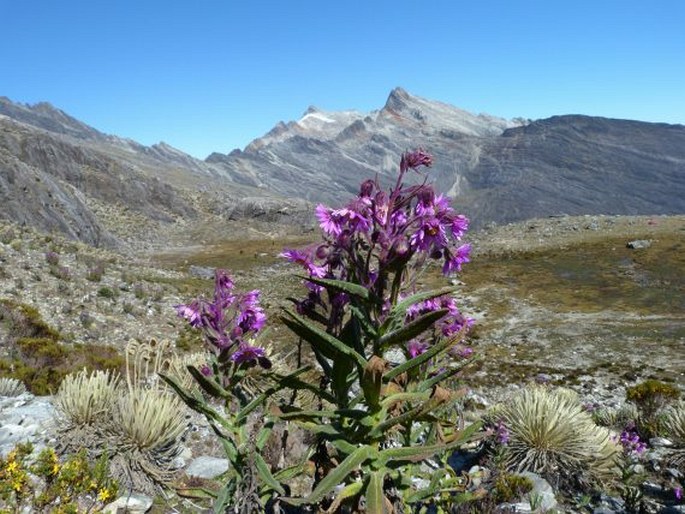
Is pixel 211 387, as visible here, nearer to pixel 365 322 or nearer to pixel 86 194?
pixel 365 322

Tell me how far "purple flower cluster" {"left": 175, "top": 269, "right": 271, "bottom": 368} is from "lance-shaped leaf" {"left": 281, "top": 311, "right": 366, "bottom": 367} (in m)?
0.78

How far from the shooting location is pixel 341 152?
18662 centimetres

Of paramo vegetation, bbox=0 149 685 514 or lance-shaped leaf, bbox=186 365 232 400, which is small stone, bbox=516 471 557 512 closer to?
paramo vegetation, bbox=0 149 685 514

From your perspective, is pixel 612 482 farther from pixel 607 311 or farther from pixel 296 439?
pixel 607 311

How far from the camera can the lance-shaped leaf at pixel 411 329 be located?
218 centimetres

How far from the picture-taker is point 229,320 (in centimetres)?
326

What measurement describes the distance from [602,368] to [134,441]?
1500cm

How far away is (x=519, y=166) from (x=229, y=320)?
15801 cm

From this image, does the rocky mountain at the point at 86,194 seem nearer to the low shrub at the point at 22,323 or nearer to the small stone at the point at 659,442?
the low shrub at the point at 22,323

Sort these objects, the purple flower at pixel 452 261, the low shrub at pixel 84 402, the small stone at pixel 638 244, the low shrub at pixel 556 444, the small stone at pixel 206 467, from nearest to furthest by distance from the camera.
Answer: the purple flower at pixel 452 261 < the small stone at pixel 206 467 < the low shrub at pixel 84 402 < the low shrub at pixel 556 444 < the small stone at pixel 638 244

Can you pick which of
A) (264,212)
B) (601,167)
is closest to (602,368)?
(264,212)

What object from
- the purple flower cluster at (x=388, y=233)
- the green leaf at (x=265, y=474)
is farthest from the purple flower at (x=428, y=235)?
the green leaf at (x=265, y=474)

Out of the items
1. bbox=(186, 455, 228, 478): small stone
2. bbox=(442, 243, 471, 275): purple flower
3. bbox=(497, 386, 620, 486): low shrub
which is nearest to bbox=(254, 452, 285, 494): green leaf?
bbox=(442, 243, 471, 275): purple flower

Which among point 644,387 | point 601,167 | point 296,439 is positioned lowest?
point 644,387
